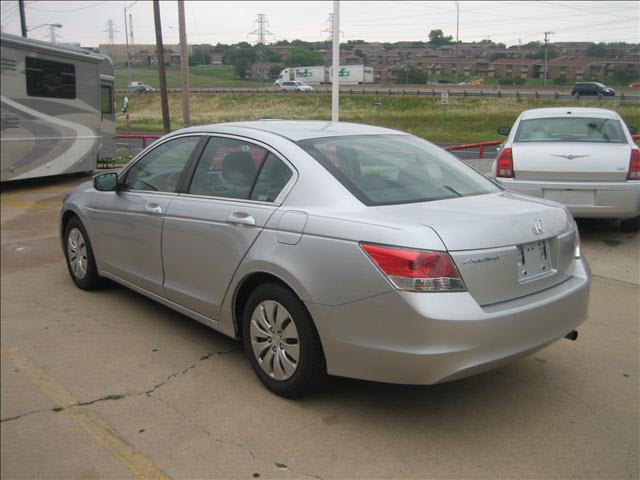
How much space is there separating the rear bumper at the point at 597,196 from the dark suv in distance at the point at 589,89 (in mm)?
41269

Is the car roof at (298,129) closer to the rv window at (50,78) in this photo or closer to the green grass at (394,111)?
the rv window at (50,78)

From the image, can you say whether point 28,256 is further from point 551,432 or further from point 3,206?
point 551,432

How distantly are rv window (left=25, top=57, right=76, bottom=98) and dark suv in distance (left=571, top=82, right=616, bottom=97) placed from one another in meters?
40.0

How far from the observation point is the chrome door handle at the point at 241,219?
11.4ft

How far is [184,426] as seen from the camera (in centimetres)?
311

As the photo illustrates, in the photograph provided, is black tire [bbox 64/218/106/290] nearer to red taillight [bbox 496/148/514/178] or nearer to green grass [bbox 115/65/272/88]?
red taillight [bbox 496/148/514/178]

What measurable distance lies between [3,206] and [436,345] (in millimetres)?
9570

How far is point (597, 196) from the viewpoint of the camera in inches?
264

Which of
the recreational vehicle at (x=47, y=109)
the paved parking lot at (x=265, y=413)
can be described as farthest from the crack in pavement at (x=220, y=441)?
the recreational vehicle at (x=47, y=109)

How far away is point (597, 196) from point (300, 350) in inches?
191

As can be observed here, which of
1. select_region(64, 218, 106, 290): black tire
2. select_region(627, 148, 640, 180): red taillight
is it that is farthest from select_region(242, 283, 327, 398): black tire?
select_region(627, 148, 640, 180): red taillight

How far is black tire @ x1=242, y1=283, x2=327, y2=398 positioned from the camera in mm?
3129

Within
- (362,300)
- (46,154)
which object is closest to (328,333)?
(362,300)

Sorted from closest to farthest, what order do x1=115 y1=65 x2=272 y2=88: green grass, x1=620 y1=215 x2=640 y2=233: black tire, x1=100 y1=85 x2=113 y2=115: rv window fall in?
x1=620 y1=215 x2=640 y2=233: black tire < x1=100 y1=85 x2=113 y2=115: rv window < x1=115 y1=65 x2=272 y2=88: green grass
